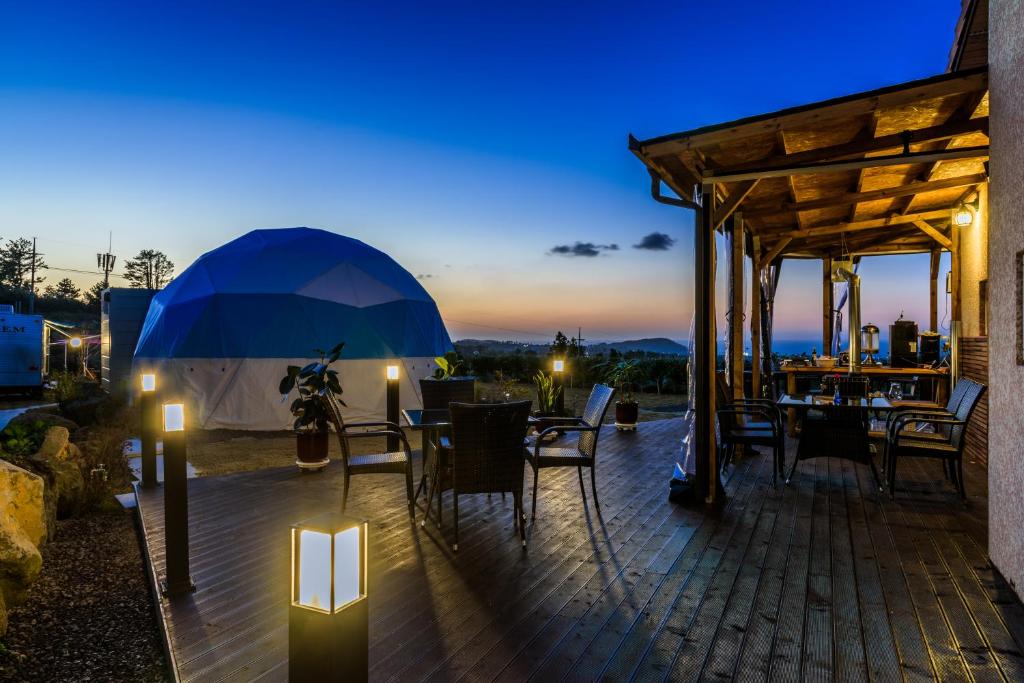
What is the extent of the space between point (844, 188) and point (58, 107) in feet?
40.0

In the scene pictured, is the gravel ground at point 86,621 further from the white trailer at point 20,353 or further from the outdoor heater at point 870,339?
the white trailer at point 20,353

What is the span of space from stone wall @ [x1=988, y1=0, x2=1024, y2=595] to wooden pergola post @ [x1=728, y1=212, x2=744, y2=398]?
124 inches

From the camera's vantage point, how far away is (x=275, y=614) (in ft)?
8.30

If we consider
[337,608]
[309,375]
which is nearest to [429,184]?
[309,375]

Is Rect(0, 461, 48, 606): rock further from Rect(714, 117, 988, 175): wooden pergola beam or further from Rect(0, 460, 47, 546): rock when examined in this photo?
Rect(714, 117, 988, 175): wooden pergola beam

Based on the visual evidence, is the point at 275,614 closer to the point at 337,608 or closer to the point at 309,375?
the point at 337,608

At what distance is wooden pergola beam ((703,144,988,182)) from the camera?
4227mm

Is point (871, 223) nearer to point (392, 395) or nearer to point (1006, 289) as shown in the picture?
point (1006, 289)

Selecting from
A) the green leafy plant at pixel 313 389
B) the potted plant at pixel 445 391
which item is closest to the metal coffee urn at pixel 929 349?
the potted plant at pixel 445 391

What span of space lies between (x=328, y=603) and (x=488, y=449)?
2404mm

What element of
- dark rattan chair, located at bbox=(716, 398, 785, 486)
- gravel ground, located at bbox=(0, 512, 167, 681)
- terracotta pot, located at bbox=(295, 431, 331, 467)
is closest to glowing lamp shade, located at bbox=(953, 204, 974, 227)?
dark rattan chair, located at bbox=(716, 398, 785, 486)

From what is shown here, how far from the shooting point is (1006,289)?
2885 millimetres

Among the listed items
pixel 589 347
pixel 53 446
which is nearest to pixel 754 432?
pixel 53 446

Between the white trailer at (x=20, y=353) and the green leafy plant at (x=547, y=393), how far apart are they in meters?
15.0
